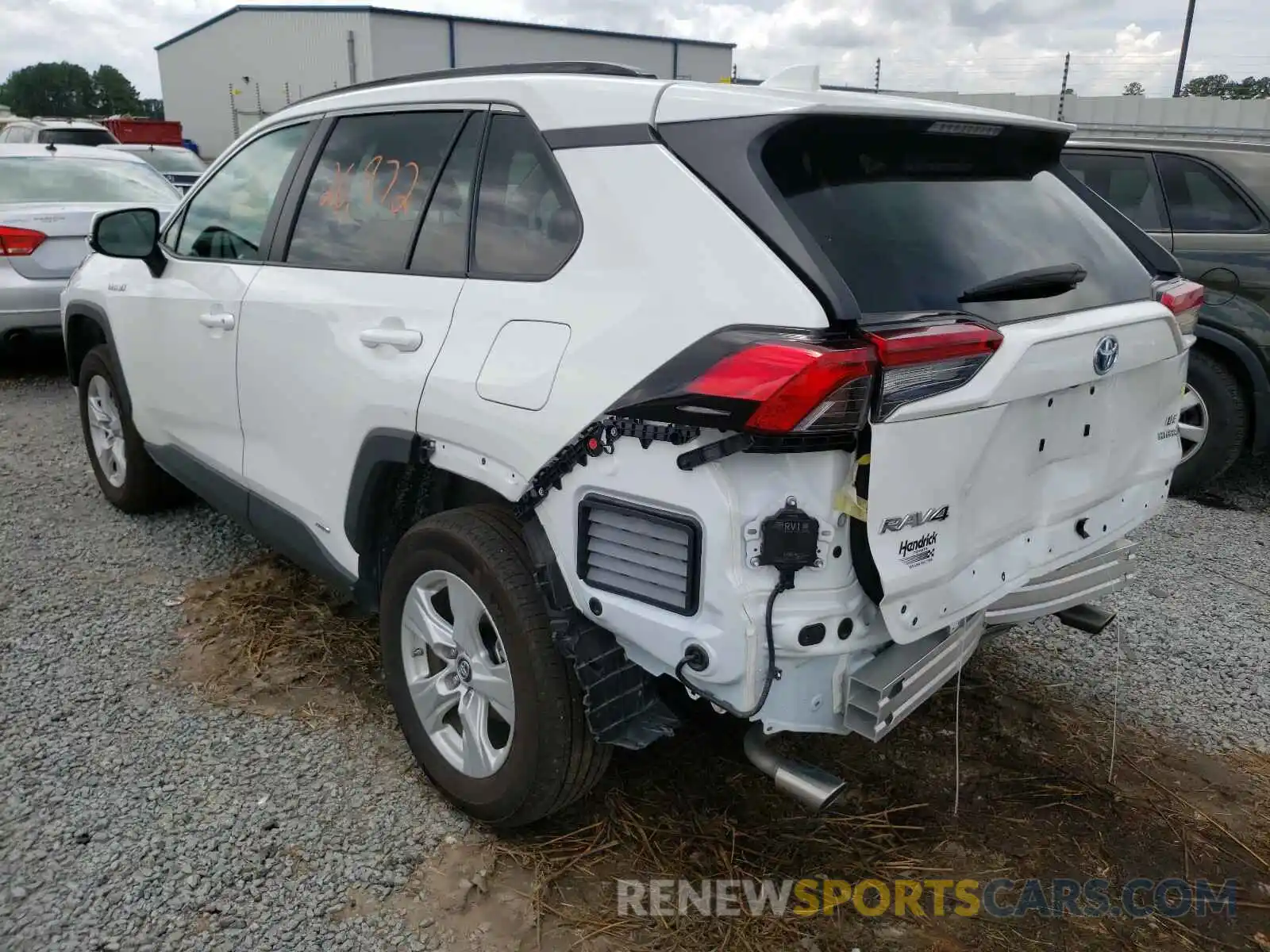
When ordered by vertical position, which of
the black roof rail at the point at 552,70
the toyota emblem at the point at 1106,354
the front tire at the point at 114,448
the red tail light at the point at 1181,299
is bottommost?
the front tire at the point at 114,448

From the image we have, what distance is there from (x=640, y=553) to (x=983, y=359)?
0.83 m

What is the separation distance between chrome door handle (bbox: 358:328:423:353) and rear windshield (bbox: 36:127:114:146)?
16426 mm

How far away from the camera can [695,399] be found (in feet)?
6.32

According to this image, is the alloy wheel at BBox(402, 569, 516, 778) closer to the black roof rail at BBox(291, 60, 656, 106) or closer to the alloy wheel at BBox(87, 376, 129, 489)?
the black roof rail at BBox(291, 60, 656, 106)

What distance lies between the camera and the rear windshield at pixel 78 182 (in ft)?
25.7

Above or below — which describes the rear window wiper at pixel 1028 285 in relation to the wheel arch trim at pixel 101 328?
above

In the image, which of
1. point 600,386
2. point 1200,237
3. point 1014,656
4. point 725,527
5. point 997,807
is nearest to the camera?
point 725,527

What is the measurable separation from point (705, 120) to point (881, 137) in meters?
→ 0.44

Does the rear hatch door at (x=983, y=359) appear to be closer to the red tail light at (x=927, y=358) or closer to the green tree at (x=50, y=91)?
the red tail light at (x=927, y=358)

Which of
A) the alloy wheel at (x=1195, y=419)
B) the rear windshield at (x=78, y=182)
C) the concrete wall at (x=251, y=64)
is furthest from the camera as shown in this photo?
the concrete wall at (x=251, y=64)

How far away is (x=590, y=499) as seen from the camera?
2.17 meters

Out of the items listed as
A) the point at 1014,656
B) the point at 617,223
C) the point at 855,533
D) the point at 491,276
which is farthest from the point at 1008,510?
the point at 1014,656

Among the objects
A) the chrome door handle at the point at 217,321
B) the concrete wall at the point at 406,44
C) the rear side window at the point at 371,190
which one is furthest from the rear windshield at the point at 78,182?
the concrete wall at the point at 406,44

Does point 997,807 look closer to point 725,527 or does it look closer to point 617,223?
point 725,527
